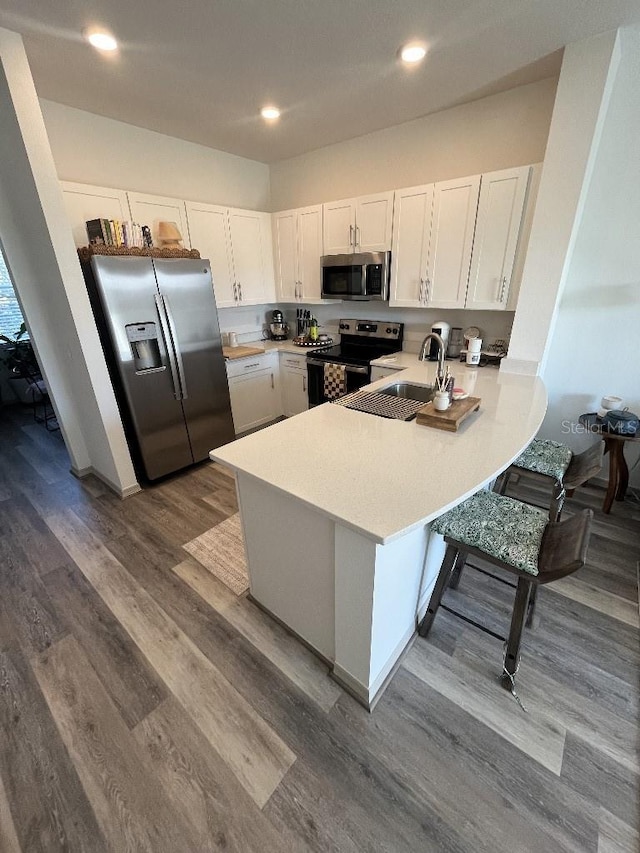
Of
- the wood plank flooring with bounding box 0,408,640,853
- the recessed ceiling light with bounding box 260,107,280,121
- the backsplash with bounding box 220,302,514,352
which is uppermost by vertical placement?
the recessed ceiling light with bounding box 260,107,280,121

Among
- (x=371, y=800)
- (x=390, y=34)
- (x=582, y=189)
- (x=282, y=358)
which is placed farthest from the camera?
(x=282, y=358)

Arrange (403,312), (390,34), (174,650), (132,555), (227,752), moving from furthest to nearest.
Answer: (403,312) < (132,555) < (390,34) < (174,650) < (227,752)

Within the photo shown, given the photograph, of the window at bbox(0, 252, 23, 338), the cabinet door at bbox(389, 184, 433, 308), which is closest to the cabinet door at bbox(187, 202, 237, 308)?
the cabinet door at bbox(389, 184, 433, 308)

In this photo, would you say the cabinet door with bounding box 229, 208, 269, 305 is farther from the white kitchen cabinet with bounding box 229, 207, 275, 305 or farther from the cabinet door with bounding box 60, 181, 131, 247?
the cabinet door with bounding box 60, 181, 131, 247

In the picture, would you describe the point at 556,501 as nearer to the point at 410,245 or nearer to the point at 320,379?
Answer: the point at 410,245

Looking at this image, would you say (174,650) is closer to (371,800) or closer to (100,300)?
(371,800)

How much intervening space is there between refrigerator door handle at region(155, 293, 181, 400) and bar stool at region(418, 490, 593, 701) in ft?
7.55

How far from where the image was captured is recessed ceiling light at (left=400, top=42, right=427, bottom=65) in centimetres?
194

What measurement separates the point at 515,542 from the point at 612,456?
1718 mm

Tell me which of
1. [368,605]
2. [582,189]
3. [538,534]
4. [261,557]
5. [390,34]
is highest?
[390,34]

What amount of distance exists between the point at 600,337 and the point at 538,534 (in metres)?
1.96

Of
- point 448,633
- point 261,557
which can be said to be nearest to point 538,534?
point 448,633

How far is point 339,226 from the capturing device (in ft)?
10.8

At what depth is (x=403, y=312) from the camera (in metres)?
3.47
